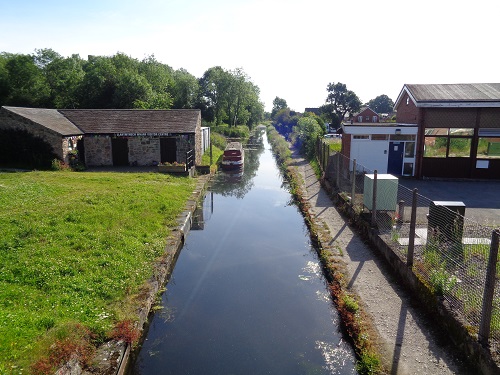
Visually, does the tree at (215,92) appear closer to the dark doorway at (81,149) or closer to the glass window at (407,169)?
the dark doorway at (81,149)

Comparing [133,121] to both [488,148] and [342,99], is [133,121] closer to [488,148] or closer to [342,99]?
[488,148]

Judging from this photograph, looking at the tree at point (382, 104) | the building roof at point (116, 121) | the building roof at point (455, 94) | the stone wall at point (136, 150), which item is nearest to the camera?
the building roof at point (455, 94)

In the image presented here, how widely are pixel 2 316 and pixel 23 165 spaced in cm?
1684

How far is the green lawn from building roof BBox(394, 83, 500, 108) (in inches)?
485

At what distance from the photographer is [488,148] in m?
18.1

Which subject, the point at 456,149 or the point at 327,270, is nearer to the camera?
the point at 327,270

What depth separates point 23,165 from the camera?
19844 mm

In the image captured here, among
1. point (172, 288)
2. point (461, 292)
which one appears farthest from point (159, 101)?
point (461, 292)

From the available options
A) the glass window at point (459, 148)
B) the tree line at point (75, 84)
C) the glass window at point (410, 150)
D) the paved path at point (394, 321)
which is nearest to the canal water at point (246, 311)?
the paved path at point (394, 321)

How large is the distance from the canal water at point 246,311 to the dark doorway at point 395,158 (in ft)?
27.5

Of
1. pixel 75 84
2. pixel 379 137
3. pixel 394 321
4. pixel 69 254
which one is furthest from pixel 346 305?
pixel 75 84

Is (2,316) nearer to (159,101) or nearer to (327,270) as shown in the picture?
(327,270)

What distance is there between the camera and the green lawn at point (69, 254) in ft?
18.2

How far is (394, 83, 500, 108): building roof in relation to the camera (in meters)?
17.4
